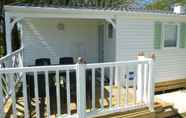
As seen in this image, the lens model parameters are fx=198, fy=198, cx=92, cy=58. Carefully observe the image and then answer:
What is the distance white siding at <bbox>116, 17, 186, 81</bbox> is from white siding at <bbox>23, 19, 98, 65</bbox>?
1997 millimetres

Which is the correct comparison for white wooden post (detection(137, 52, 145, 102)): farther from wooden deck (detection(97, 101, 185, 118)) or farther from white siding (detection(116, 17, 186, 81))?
white siding (detection(116, 17, 186, 81))

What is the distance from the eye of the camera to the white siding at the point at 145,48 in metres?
6.67

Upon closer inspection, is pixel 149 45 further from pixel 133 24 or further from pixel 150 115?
pixel 150 115

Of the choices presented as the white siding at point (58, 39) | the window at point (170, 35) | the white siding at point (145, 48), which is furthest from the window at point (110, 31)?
the window at point (170, 35)

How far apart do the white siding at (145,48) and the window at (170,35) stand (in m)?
0.23

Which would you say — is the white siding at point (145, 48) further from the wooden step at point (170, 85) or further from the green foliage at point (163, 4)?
the green foliage at point (163, 4)

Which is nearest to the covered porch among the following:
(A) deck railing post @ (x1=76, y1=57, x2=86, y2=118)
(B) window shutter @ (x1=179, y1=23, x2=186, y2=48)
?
(A) deck railing post @ (x1=76, y1=57, x2=86, y2=118)

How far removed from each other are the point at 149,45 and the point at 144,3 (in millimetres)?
16963

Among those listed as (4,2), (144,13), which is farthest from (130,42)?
(4,2)

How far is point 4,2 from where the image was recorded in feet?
39.6

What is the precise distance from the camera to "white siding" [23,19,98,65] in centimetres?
745

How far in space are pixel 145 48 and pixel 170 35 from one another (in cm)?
121

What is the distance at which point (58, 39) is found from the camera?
7.89 meters

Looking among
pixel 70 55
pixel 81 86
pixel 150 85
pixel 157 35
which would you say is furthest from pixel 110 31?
pixel 81 86
